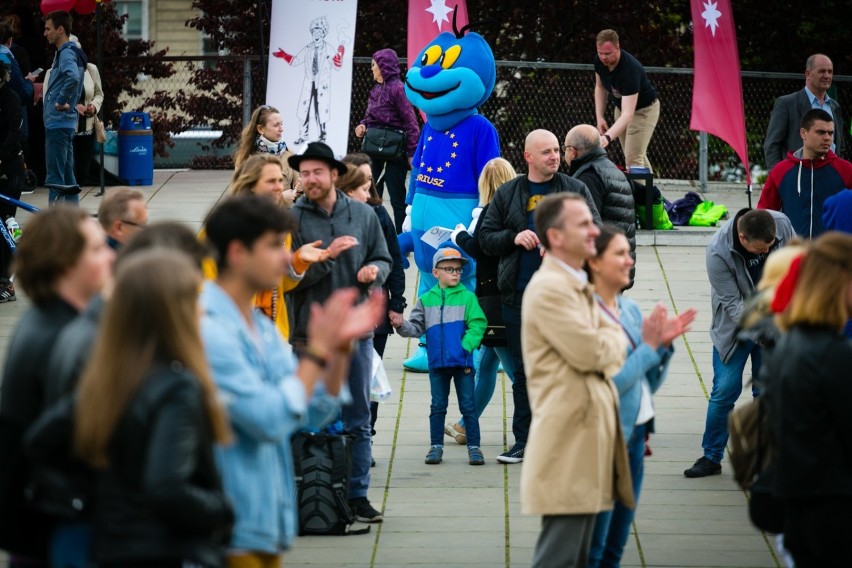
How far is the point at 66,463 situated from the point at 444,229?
22.7ft

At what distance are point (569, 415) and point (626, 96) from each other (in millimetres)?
10338

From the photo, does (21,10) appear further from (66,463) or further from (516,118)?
(66,463)

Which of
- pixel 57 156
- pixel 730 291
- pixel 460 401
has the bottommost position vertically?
pixel 460 401

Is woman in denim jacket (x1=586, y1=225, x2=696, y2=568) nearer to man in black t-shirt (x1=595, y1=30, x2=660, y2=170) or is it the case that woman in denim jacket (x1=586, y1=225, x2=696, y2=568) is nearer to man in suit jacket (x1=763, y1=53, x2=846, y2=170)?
man in suit jacket (x1=763, y1=53, x2=846, y2=170)

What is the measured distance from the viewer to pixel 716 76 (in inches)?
607

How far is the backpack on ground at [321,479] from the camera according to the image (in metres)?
7.66

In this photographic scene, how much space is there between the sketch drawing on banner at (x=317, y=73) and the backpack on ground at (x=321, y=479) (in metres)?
8.62

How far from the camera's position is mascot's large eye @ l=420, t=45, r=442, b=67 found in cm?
1223

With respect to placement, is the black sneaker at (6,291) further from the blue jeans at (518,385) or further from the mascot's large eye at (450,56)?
the blue jeans at (518,385)

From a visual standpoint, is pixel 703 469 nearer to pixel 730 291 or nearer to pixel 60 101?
pixel 730 291

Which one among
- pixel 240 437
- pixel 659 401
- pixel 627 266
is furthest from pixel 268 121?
pixel 240 437

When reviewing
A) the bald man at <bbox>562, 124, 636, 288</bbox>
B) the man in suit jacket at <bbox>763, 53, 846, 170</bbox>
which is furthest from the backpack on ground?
the man in suit jacket at <bbox>763, 53, 846, 170</bbox>

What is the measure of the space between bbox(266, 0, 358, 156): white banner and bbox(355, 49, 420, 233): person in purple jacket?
113 cm

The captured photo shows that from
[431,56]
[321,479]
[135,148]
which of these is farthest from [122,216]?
[135,148]
